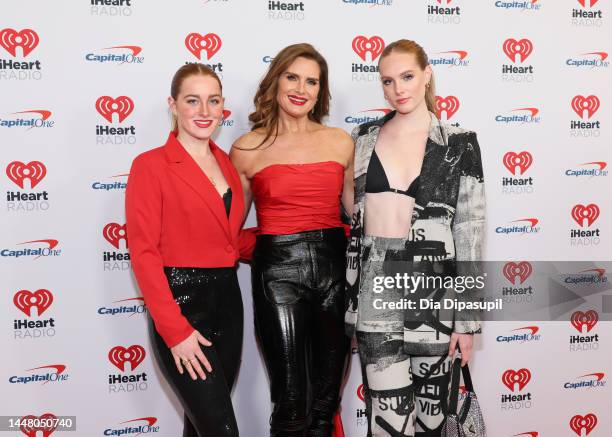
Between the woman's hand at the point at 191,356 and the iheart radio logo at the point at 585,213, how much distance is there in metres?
2.55

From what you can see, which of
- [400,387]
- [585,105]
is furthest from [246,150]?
[585,105]

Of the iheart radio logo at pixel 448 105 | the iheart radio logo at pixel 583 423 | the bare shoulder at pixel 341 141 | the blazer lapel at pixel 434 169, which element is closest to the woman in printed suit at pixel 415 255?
the blazer lapel at pixel 434 169

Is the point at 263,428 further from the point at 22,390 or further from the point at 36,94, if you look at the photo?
the point at 36,94

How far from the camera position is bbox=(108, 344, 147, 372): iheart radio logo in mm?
3072

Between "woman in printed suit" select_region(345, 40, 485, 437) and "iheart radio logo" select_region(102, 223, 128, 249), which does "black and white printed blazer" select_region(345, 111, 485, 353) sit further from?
"iheart radio logo" select_region(102, 223, 128, 249)

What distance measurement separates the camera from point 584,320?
144 inches

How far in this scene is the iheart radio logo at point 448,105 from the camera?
3.36m

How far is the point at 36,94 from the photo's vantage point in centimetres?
289

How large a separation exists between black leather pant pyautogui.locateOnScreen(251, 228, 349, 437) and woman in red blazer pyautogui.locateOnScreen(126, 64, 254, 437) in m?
0.15

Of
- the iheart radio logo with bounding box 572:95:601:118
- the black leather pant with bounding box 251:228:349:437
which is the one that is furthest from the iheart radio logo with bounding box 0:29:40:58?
the iheart radio logo with bounding box 572:95:601:118

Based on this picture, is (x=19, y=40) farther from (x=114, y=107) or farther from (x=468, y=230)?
(x=468, y=230)

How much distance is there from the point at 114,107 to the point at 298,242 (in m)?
1.26

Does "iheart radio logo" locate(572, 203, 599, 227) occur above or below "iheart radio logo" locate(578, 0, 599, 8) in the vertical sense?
below

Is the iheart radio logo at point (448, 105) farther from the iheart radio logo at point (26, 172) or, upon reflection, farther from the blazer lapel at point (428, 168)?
the iheart radio logo at point (26, 172)
